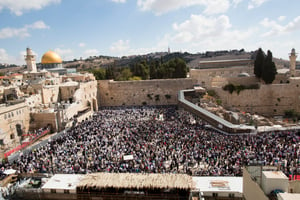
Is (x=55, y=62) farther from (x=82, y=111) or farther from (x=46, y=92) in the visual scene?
(x=82, y=111)

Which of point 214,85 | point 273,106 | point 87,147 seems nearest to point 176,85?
point 214,85

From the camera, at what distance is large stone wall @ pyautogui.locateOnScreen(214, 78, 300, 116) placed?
2441cm

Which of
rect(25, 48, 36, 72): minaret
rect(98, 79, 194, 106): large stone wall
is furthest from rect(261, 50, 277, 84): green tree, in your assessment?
rect(25, 48, 36, 72): minaret

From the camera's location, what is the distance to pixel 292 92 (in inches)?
959

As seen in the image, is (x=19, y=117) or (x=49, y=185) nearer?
(x=49, y=185)

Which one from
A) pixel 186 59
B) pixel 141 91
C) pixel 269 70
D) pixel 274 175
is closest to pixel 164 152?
pixel 274 175

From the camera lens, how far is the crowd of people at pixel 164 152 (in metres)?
11.0

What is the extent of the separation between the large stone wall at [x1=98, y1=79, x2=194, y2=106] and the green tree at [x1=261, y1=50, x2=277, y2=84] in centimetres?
840

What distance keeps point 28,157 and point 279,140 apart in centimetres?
1497

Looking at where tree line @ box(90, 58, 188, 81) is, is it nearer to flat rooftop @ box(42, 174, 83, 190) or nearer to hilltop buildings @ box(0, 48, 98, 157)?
hilltop buildings @ box(0, 48, 98, 157)

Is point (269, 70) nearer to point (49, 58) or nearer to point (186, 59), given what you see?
point (49, 58)

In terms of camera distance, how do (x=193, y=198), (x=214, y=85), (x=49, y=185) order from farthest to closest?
(x=214, y=85), (x=49, y=185), (x=193, y=198)

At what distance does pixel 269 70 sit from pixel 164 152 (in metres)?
18.6

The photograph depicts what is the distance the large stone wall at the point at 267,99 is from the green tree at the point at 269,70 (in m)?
0.92
